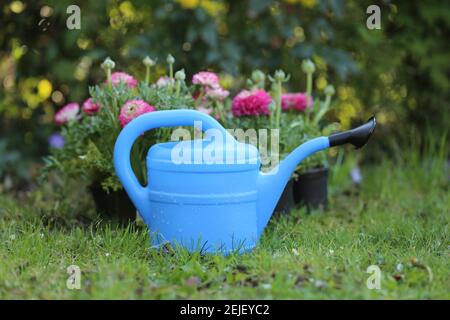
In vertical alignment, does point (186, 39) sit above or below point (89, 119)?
above

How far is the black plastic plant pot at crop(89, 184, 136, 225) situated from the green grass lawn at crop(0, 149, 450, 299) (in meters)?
0.08

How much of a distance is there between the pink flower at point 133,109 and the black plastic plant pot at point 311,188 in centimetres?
73

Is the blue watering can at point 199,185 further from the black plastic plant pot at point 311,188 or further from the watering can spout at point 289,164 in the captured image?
the black plastic plant pot at point 311,188

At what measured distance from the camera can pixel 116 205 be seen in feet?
7.60

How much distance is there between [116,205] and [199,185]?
0.58 meters

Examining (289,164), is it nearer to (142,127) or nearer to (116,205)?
(142,127)

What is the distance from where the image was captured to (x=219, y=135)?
1885mm

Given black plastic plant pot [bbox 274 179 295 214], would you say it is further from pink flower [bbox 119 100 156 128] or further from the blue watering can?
pink flower [bbox 119 100 156 128]

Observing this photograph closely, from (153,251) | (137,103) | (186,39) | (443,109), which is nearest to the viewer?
(153,251)

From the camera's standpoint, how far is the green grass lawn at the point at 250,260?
1.57 metres

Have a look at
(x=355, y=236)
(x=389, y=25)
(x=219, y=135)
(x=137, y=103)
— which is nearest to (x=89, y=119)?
(x=137, y=103)

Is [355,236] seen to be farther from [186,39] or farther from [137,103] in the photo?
[186,39]

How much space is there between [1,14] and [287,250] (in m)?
2.02

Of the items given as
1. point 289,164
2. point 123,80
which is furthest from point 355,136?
point 123,80
